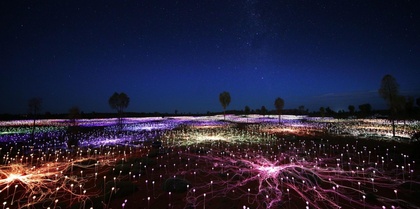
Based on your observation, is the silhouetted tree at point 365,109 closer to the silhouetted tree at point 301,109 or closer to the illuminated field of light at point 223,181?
the silhouetted tree at point 301,109

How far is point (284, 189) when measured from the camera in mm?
8852

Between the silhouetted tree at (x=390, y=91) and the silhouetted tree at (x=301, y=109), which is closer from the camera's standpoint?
the silhouetted tree at (x=390, y=91)

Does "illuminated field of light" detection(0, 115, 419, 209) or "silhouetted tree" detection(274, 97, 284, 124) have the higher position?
"silhouetted tree" detection(274, 97, 284, 124)

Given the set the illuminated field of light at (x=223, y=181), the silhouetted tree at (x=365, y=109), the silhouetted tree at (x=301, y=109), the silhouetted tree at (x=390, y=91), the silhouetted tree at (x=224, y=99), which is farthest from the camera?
the silhouetted tree at (x=301, y=109)

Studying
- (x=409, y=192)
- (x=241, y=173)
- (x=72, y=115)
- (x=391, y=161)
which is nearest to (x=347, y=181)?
(x=409, y=192)

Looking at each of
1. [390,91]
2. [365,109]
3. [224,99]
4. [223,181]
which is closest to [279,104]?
[224,99]

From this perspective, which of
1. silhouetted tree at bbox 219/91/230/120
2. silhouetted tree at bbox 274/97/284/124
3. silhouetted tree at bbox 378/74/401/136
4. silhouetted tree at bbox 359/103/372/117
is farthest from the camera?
silhouetted tree at bbox 359/103/372/117

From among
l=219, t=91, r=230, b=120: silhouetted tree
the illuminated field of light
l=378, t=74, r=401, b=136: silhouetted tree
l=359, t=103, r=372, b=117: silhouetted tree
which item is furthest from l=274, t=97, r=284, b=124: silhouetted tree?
l=359, t=103, r=372, b=117: silhouetted tree

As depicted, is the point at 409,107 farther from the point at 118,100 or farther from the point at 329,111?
the point at 118,100

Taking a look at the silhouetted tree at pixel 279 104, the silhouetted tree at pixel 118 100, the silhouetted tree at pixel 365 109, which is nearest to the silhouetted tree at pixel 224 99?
the silhouetted tree at pixel 279 104

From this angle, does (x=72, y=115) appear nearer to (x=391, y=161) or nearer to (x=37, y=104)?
(x=37, y=104)

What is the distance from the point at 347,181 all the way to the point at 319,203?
10.2 feet

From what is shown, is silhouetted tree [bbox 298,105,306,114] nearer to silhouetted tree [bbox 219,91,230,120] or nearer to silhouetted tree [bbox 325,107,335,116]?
silhouetted tree [bbox 325,107,335,116]

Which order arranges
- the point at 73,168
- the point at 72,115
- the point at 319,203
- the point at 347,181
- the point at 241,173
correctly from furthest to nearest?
the point at 72,115
the point at 73,168
the point at 241,173
the point at 347,181
the point at 319,203
